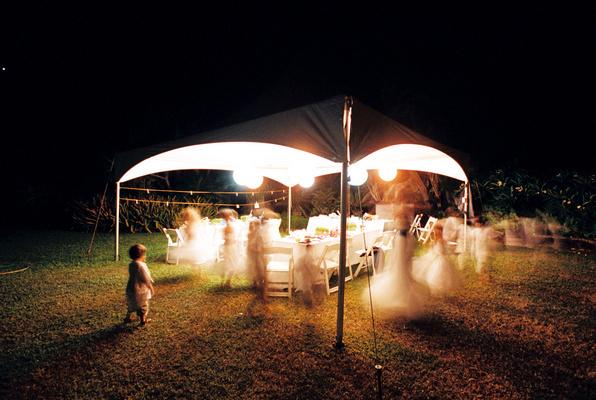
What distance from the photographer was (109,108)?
15.2m

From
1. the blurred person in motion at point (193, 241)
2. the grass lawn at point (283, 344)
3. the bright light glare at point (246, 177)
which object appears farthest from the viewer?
the bright light glare at point (246, 177)

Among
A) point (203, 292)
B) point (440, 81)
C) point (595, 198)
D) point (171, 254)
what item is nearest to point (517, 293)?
point (203, 292)

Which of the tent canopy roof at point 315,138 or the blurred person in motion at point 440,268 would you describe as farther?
the blurred person in motion at point 440,268

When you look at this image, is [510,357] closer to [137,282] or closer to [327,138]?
[327,138]

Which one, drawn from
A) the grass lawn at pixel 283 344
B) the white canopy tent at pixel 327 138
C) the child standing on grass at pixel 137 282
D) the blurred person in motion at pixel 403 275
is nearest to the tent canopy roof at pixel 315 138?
the white canopy tent at pixel 327 138

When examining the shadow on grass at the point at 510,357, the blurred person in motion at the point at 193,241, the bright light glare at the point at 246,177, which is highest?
the bright light glare at the point at 246,177

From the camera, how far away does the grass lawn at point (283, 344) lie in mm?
2467

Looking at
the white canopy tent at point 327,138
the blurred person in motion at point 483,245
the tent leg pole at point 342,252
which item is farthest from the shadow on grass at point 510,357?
Result: the blurred person in motion at point 483,245

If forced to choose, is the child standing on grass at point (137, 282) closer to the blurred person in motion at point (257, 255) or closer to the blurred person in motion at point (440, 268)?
the blurred person in motion at point (257, 255)

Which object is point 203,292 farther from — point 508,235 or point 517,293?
point 508,235

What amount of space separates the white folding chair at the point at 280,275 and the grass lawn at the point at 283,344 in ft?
0.66

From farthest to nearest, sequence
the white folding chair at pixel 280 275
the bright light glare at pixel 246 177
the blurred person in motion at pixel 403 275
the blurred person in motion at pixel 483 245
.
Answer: the bright light glare at pixel 246 177, the blurred person in motion at pixel 483 245, the white folding chair at pixel 280 275, the blurred person in motion at pixel 403 275

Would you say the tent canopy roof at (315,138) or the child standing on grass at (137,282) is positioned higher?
the tent canopy roof at (315,138)

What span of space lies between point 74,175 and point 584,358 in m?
18.6
